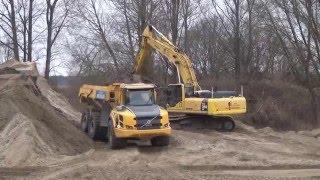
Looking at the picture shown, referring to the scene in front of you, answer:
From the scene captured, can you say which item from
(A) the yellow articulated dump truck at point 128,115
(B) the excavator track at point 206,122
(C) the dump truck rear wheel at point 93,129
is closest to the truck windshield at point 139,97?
(A) the yellow articulated dump truck at point 128,115

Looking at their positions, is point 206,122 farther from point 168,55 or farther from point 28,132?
point 28,132

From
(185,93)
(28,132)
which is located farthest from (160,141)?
(185,93)

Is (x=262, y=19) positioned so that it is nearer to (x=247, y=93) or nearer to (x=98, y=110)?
(x=247, y=93)

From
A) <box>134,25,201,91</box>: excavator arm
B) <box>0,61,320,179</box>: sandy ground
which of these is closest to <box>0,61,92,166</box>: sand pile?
<box>0,61,320,179</box>: sandy ground

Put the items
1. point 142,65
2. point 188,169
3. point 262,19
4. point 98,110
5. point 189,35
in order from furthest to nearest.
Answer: point 189,35 < point 262,19 < point 142,65 < point 98,110 < point 188,169

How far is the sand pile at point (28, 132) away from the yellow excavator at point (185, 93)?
5090 mm

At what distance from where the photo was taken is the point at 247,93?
135 feet

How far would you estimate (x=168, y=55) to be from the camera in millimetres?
24922

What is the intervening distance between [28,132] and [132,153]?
3.38 m

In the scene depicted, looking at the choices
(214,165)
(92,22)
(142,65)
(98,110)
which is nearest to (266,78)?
(92,22)

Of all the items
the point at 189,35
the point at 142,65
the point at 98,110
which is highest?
the point at 189,35

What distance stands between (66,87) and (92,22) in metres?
6.74

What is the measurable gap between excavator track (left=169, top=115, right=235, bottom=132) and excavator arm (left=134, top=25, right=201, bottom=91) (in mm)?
1366

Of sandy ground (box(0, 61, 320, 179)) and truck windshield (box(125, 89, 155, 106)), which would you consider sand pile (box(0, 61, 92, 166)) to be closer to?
sandy ground (box(0, 61, 320, 179))
